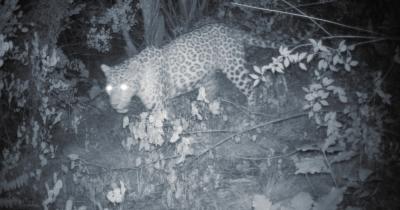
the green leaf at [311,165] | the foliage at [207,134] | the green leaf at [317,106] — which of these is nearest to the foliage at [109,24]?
the foliage at [207,134]

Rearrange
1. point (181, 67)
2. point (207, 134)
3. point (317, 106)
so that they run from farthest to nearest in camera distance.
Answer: point (181, 67)
point (207, 134)
point (317, 106)

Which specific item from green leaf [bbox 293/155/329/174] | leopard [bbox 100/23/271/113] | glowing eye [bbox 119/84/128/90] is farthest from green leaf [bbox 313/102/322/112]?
glowing eye [bbox 119/84/128/90]

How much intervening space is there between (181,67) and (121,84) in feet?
1.78

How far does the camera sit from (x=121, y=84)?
2.82m

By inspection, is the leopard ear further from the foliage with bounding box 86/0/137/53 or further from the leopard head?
the foliage with bounding box 86/0/137/53

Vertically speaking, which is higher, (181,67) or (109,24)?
(109,24)

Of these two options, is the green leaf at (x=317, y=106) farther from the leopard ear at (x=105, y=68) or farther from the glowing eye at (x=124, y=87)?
the leopard ear at (x=105, y=68)

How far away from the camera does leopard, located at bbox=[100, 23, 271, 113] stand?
8.75 feet

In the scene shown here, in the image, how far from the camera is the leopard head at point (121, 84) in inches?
110

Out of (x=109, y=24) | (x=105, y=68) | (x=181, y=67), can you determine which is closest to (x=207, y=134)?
(x=181, y=67)

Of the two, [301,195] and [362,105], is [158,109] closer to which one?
[301,195]

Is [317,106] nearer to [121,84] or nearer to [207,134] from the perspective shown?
[207,134]

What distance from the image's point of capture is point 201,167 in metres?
2.74

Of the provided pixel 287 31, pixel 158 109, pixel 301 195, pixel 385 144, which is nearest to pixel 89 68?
pixel 158 109
